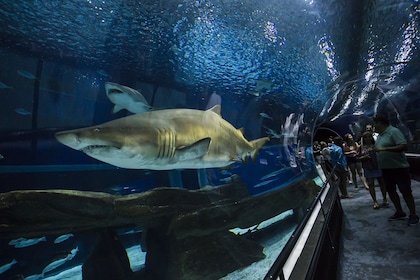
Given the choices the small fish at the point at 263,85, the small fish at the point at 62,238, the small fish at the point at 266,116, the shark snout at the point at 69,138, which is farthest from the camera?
the small fish at the point at 266,116

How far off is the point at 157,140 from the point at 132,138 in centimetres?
14

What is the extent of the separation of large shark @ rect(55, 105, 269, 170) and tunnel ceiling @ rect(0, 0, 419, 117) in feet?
1.52

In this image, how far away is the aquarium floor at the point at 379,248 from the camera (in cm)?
195

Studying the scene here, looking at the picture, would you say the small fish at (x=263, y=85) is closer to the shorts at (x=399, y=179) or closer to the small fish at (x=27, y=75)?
the shorts at (x=399, y=179)

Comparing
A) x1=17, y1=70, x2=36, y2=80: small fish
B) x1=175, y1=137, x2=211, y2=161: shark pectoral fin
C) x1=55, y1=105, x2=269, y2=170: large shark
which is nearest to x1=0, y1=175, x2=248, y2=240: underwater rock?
x1=55, y1=105, x2=269, y2=170: large shark

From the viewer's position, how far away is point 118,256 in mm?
1501

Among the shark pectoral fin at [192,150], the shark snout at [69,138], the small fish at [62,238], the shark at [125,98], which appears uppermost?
the shark at [125,98]

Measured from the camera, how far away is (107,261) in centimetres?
146

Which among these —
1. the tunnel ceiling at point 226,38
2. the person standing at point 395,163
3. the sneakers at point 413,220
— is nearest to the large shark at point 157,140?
the tunnel ceiling at point 226,38

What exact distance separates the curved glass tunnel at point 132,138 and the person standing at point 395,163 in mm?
1382

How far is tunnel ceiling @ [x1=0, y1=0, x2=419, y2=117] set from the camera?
1416 millimetres

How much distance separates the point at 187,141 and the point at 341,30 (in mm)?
2735

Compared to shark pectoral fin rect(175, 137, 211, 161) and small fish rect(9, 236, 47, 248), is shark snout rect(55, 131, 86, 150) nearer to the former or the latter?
shark pectoral fin rect(175, 137, 211, 161)

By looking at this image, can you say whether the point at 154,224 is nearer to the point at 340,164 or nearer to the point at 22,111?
the point at 22,111
